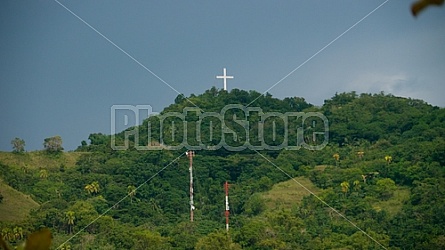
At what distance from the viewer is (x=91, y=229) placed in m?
28.1

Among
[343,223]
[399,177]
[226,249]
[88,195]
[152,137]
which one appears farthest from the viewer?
[152,137]

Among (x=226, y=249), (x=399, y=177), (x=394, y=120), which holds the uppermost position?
(x=394, y=120)

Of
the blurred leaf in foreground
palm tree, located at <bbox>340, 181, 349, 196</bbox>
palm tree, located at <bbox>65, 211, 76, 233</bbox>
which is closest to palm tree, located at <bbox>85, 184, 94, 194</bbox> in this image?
palm tree, located at <bbox>65, 211, 76, 233</bbox>

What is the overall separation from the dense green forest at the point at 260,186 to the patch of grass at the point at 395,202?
57 mm

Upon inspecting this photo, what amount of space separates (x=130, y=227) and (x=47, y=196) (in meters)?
4.58

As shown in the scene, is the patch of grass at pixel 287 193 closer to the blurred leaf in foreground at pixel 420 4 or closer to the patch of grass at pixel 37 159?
the patch of grass at pixel 37 159

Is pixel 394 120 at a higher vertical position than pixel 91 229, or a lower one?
higher

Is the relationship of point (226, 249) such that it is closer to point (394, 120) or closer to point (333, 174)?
point (333, 174)

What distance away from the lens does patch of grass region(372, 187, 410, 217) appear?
28141 millimetres

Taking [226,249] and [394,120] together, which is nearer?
[226,249]

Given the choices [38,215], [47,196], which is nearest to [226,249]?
[38,215]

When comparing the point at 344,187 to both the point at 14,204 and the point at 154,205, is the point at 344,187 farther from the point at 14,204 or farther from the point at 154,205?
the point at 14,204

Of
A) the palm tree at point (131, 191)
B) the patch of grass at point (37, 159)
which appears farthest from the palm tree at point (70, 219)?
the patch of grass at point (37, 159)

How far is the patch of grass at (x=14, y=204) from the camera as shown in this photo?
29156 millimetres
